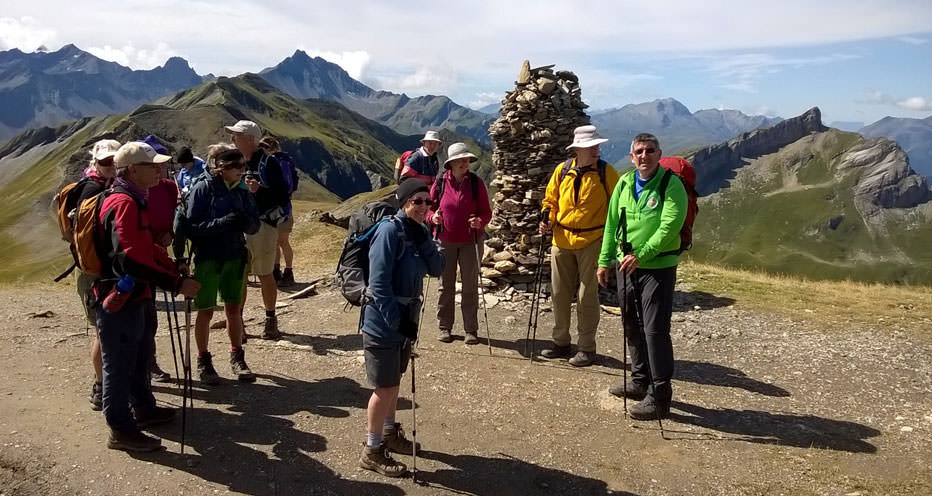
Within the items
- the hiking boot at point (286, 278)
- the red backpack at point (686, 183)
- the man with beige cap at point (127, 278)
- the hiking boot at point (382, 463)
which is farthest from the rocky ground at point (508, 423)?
the hiking boot at point (286, 278)

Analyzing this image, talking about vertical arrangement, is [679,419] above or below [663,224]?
below

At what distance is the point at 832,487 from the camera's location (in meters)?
5.97

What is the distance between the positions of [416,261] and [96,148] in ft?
14.5

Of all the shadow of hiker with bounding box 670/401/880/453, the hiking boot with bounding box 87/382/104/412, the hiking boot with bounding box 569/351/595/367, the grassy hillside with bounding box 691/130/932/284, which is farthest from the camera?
the grassy hillside with bounding box 691/130/932/284

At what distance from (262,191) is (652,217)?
5.87 metres

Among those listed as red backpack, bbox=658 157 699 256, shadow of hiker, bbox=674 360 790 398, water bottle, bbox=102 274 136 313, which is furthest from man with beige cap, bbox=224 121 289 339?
shadow of hiker, bbox=674 360 790 398

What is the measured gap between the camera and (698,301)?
45.8 ft

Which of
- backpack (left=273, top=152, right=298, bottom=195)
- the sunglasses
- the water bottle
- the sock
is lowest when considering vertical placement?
the sock

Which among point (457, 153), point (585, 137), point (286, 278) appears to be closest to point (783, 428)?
point (585, 137)

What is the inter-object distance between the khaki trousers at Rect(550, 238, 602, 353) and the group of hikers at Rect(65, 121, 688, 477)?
0.08 feet

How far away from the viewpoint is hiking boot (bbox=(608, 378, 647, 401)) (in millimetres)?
7836

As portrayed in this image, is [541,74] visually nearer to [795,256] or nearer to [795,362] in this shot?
[795,362]

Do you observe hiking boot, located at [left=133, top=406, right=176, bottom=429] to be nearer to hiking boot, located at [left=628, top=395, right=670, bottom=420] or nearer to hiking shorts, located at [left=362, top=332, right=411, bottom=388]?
hiking shorts, located at [left=362, top=332, right=411, bottom=388]

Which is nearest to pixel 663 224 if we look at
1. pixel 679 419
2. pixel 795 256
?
pixel 679 419
